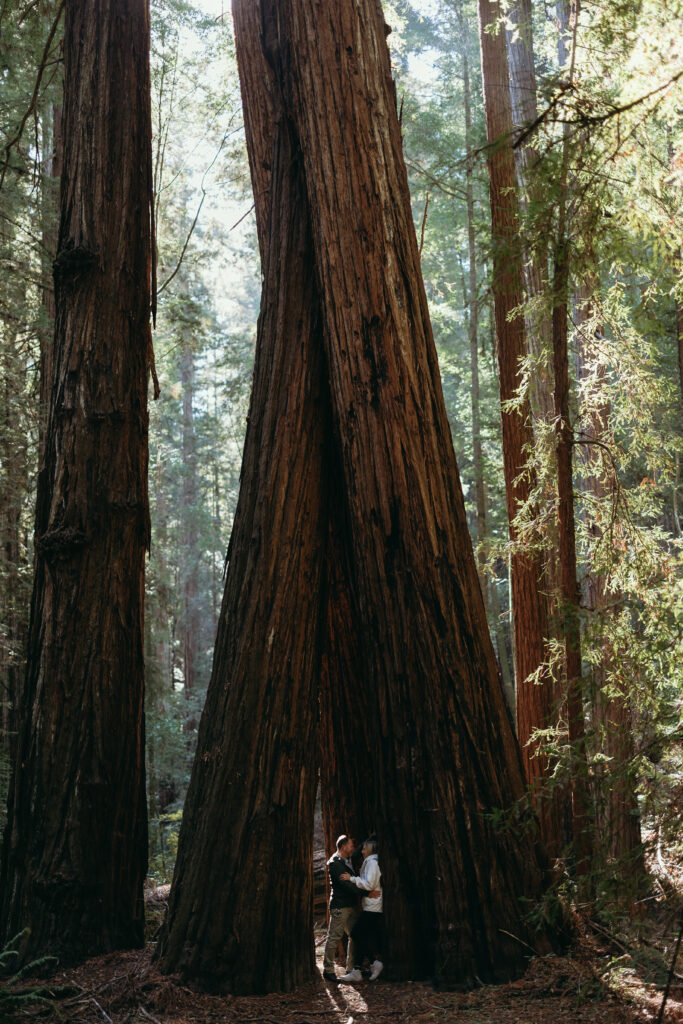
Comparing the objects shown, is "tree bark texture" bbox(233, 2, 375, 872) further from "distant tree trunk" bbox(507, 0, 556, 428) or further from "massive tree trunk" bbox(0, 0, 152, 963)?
"distant tree trunk" bbox(507, 0, 556, 428)

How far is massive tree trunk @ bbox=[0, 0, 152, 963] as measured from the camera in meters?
4.97

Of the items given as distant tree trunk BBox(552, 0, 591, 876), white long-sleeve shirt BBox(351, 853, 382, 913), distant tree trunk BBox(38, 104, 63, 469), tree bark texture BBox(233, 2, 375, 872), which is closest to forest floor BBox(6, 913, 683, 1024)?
distant tree trunk BBox(552, 0, 591, 876)

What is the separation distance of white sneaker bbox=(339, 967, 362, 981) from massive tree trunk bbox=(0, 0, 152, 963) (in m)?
1.32

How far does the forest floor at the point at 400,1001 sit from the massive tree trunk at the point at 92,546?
60 centimetres

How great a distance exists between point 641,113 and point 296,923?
4.71 m

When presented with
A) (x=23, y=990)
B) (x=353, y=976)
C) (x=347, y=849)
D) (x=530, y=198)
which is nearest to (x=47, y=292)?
(x=530, y=198)

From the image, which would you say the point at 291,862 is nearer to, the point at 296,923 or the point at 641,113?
the point at 296,923

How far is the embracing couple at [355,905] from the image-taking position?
5582 mm

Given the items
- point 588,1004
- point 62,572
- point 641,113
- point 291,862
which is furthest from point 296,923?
point 641,113

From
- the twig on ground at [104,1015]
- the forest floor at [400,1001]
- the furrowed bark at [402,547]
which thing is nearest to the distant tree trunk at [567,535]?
the furrowed bark at [402,547]

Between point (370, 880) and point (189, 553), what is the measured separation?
24888 mm

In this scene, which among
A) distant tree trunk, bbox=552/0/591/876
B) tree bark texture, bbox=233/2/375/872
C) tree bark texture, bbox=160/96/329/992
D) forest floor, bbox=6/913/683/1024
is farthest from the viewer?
tree bark texture, bbox=233/2/375/872

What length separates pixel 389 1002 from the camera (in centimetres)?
430

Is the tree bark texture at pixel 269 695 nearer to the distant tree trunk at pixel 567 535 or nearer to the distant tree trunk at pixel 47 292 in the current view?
the distant tree trunk at pixel 567 535
